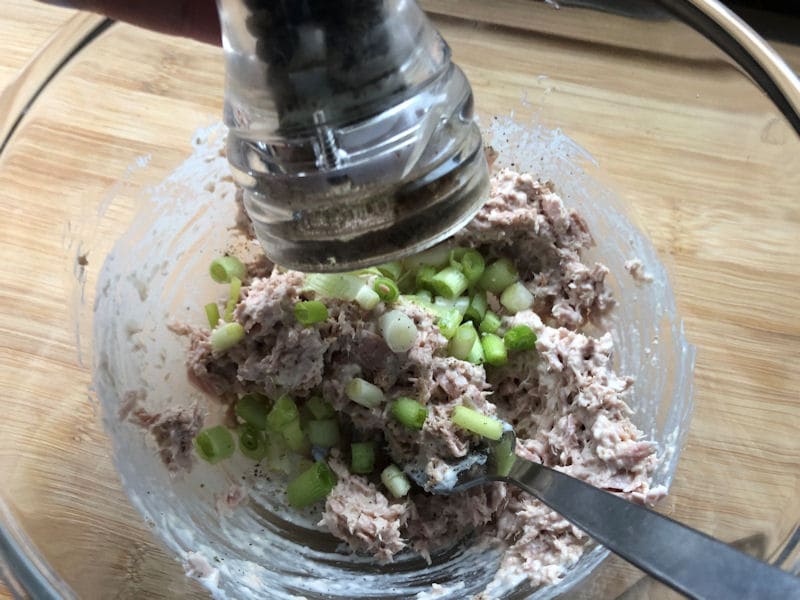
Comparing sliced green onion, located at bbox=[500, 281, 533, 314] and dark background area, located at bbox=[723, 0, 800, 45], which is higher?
dark background area, located at bbox=[723, 0, 800, 45]

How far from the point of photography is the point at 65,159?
5.28 feet

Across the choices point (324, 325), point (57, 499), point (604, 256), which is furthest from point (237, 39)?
point (604, 256)

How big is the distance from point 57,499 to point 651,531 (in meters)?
1.05

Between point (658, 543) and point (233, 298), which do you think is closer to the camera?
point (658, 543)

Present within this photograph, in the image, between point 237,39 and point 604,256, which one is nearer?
point 237,39

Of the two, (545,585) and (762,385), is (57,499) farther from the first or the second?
(762,385)

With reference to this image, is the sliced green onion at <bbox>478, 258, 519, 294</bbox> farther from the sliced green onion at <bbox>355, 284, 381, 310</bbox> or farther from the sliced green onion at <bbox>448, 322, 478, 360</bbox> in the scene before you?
the sliced green onion at <bbox>355, 284, 381, 310</bbox>

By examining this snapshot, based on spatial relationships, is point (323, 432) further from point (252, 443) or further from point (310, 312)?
point (310, 312)

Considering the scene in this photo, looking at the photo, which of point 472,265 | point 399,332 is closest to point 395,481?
point 399,332

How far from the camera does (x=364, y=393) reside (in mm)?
1525

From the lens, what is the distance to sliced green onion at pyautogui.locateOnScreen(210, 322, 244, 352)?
61.6 inches

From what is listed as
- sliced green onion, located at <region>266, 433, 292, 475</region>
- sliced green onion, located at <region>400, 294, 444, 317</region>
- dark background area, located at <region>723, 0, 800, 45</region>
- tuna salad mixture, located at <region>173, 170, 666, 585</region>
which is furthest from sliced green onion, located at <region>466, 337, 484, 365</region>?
dark background area, located at <region>723, 0, 800, 45</region>

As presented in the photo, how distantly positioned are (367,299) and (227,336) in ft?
1.03

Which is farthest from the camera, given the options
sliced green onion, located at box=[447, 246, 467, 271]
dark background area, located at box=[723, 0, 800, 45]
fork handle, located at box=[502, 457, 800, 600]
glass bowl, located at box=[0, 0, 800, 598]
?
dark background area, located at box=[723, 0, 800, 45]
